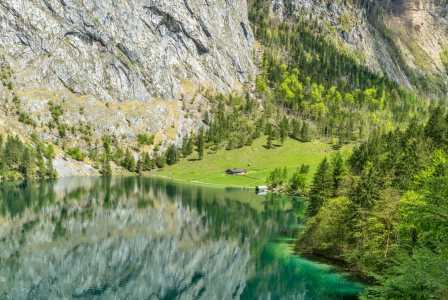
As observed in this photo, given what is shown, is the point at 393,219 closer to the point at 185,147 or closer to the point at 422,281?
the point at 422,281

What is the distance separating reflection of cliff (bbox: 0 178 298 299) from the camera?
1484 inches

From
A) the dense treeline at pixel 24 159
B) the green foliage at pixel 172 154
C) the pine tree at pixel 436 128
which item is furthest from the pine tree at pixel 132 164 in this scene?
the pine tree at pixel 436 128

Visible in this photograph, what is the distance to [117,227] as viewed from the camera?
214 ft

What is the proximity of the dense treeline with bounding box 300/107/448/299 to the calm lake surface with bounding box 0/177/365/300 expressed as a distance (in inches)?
201

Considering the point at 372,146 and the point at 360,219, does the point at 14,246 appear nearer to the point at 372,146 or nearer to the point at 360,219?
the point at 360,219

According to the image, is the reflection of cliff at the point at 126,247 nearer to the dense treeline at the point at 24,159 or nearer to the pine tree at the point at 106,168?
the dense treeline at the point at 24,159

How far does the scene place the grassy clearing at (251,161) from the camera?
Answer: 531ft

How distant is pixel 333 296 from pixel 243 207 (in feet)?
189

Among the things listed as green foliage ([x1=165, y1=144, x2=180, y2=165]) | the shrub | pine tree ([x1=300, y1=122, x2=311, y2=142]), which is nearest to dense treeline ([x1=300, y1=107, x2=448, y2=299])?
pine tree ([x1=300, y1=122, x2=311, y2=142])

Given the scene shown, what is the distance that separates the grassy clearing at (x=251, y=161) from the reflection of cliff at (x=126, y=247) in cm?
6831

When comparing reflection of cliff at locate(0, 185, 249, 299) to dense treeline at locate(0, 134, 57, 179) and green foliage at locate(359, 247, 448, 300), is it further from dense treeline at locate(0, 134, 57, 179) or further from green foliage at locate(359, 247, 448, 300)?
dense treeline at locate(0, 134, 57, 179)

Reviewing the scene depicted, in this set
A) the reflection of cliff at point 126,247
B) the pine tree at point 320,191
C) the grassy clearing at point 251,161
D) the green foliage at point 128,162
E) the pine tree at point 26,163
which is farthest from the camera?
the green foliage at point 128,162

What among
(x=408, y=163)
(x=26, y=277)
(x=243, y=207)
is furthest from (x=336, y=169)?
(x=26, y=277)

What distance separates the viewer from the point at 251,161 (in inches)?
6954
